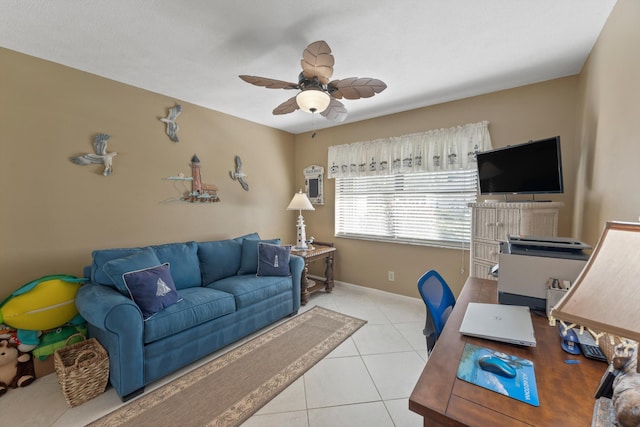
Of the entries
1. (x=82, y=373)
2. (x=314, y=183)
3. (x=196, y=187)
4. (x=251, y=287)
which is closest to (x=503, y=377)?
(x=251, y=287)

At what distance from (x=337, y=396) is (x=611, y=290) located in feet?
5.89

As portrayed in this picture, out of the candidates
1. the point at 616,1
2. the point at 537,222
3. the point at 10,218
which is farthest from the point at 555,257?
the point at 10,218

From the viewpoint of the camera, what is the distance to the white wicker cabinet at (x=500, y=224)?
2.17m

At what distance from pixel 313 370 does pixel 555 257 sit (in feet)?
5.94

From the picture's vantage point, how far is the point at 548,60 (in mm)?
2217

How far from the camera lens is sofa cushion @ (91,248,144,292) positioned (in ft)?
7.12

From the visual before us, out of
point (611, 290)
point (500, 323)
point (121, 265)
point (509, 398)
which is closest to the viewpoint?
point (611, 290)

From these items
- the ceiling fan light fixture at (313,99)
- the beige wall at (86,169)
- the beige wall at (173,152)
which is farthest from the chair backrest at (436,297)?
the beige wall at (86,169)

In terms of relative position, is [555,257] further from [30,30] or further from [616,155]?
[30,30]

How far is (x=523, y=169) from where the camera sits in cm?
221

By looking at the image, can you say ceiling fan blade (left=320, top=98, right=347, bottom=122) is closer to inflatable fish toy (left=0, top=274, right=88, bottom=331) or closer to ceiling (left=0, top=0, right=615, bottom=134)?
ceiling (left=0, top=0, right=615, bottom=134)

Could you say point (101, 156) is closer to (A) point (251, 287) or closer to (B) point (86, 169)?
(B) point (86, 169)

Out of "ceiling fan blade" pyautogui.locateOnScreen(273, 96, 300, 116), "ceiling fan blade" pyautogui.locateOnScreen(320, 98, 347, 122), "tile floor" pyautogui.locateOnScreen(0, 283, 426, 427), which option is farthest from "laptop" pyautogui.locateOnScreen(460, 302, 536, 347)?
"ceiling fan blade" pyautogui.locateOnScreen(273, 96, 300, 116)

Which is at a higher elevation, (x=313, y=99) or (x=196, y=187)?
(x=313, y=99)
